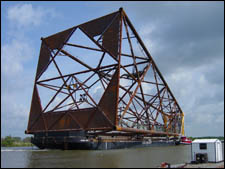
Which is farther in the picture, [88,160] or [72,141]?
[72,141]

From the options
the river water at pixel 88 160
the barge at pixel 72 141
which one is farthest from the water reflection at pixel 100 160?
the barge at pixel 72 141

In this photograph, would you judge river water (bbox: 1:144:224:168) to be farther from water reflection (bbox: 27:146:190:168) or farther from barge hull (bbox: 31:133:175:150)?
barge hull (bbox: 31:133:175:150)

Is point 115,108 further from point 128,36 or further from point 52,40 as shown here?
point 52,40

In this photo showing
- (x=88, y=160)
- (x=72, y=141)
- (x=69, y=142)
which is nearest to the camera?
(x=88, y=160)

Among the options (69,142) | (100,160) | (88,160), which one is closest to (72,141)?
(69,142)

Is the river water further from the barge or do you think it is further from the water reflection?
the barge

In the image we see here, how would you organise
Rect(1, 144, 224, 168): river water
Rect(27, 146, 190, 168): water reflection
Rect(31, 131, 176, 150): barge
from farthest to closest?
1. Rect(31, 131, 176, 150): barge
2. Rect(27, 146, 190, 168): water reflection
3. Rect(1, 144, 224, 168): river water

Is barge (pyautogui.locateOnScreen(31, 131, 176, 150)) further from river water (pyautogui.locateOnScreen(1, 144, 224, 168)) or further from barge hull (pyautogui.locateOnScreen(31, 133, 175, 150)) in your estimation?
river water (pyautogui.locateOnScreen(1, 144, 224, 168))

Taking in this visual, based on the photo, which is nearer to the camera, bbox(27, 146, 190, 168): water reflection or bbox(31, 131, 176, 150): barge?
bbox(27, 146, 190, 168): water reflection

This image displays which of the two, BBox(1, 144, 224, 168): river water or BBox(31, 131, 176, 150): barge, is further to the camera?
BBox(31, 131, 176, 150): barge

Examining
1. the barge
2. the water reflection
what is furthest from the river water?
the barge

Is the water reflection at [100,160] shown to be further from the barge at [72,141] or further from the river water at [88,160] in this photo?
the barge at [72,141]

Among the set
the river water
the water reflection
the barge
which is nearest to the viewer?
the river water

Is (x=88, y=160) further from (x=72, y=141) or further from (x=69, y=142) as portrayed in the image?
(x=69, y=142)
